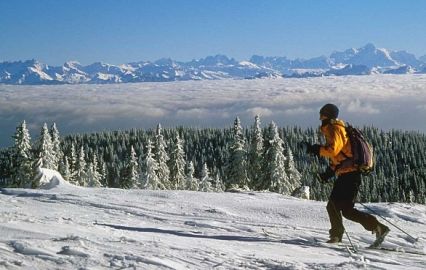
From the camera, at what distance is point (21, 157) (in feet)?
157

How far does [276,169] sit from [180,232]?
122ft

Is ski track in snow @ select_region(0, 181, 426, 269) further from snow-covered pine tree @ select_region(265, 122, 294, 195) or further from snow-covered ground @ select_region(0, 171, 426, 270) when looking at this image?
snow-covered pine tree @ select_region(265, 122, 294, 195)

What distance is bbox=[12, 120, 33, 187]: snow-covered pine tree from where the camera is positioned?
47.4 metres

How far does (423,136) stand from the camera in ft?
648

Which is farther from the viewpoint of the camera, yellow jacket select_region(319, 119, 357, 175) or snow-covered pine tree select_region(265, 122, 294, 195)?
snow-covered pine tree select_region(265, 122, 294, 195)

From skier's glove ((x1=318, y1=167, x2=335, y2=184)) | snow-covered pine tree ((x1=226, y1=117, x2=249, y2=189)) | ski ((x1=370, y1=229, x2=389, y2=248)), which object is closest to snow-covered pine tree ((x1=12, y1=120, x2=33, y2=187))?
snow-covered pine tree ((x1=226, y1=117, x2=249, y2=189))

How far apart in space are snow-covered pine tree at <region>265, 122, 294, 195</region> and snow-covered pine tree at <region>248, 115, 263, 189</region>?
5.07 ft

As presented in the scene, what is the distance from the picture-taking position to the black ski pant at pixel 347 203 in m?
8.64

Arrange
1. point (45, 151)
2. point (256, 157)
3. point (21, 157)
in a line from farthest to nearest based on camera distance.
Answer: point (45, 151)
point (256, 157)
point (21, 157)

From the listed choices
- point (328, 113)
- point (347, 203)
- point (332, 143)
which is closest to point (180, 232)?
point (347, 203)

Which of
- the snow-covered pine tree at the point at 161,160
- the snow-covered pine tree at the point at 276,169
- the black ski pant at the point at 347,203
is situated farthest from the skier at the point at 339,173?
the snow-covered pine tree at the point at 161,160

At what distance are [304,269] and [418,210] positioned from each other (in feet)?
22.0

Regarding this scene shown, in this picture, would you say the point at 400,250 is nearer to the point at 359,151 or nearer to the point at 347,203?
the point at 347,203

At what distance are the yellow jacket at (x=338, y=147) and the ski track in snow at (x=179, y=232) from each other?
142 centimetres
